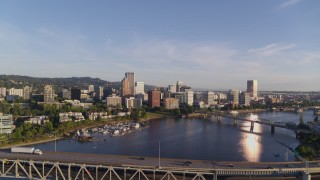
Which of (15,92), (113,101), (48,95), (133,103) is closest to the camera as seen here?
(48,95)

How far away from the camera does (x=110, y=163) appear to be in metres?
12.8

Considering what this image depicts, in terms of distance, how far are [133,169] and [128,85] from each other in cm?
5699

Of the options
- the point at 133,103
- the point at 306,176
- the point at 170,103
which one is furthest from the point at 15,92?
the point at 306,176

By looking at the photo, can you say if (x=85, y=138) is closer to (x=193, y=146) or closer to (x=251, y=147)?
(x=193, y=146)

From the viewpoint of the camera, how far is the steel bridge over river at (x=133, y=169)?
1230 cm

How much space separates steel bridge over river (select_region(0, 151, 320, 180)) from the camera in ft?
40.4

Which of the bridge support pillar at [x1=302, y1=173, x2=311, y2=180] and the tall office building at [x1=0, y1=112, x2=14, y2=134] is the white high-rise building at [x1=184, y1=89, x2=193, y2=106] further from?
the bridge support pillar at [x1=302, y1=173, x2=311, y2=180]

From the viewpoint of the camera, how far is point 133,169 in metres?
12.3

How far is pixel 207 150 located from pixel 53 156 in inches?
368

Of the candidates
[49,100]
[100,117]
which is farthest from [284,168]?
[49,100]

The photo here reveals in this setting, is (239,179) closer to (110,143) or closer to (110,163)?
(110,163)

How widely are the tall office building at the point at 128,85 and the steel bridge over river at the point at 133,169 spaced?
47715mm

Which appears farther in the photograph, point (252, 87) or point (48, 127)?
point (252, 87)

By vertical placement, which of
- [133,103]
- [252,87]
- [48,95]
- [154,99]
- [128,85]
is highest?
[252,87]
